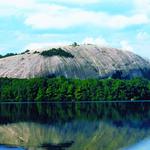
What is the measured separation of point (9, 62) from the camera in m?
140

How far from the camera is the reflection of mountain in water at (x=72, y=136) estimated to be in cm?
3338

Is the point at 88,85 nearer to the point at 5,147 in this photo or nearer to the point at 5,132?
the point at 5,132

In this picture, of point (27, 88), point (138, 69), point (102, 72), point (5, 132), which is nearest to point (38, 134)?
point (5, 132)

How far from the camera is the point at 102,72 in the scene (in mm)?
136000

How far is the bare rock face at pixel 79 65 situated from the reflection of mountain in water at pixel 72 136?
273ft

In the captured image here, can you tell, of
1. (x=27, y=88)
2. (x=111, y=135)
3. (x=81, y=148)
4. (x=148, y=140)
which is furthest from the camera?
(x=27, y=88)

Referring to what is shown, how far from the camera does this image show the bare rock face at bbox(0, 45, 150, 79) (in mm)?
133375

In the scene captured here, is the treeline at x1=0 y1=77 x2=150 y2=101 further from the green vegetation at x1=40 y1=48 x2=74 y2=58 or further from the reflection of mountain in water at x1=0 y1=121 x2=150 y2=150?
the reflection of mountain in water at x1=0 y1=121 x2=150 y2=150

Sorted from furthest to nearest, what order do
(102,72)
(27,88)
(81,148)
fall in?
(102,72), (27,88), (81,148)

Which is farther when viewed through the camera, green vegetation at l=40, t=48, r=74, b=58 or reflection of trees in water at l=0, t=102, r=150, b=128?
green vegetation at l=40, t=48, r=74, b=58

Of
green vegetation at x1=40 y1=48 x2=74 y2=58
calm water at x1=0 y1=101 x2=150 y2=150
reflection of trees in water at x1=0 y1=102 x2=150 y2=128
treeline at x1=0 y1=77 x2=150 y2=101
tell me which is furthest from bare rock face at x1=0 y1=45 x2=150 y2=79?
calm water at x1=0 y1=101 x2=150 y2=150

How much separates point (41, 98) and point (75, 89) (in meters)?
7.66

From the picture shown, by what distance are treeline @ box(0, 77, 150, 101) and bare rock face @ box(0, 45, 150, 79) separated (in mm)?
14798

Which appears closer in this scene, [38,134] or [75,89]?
[38,134]
